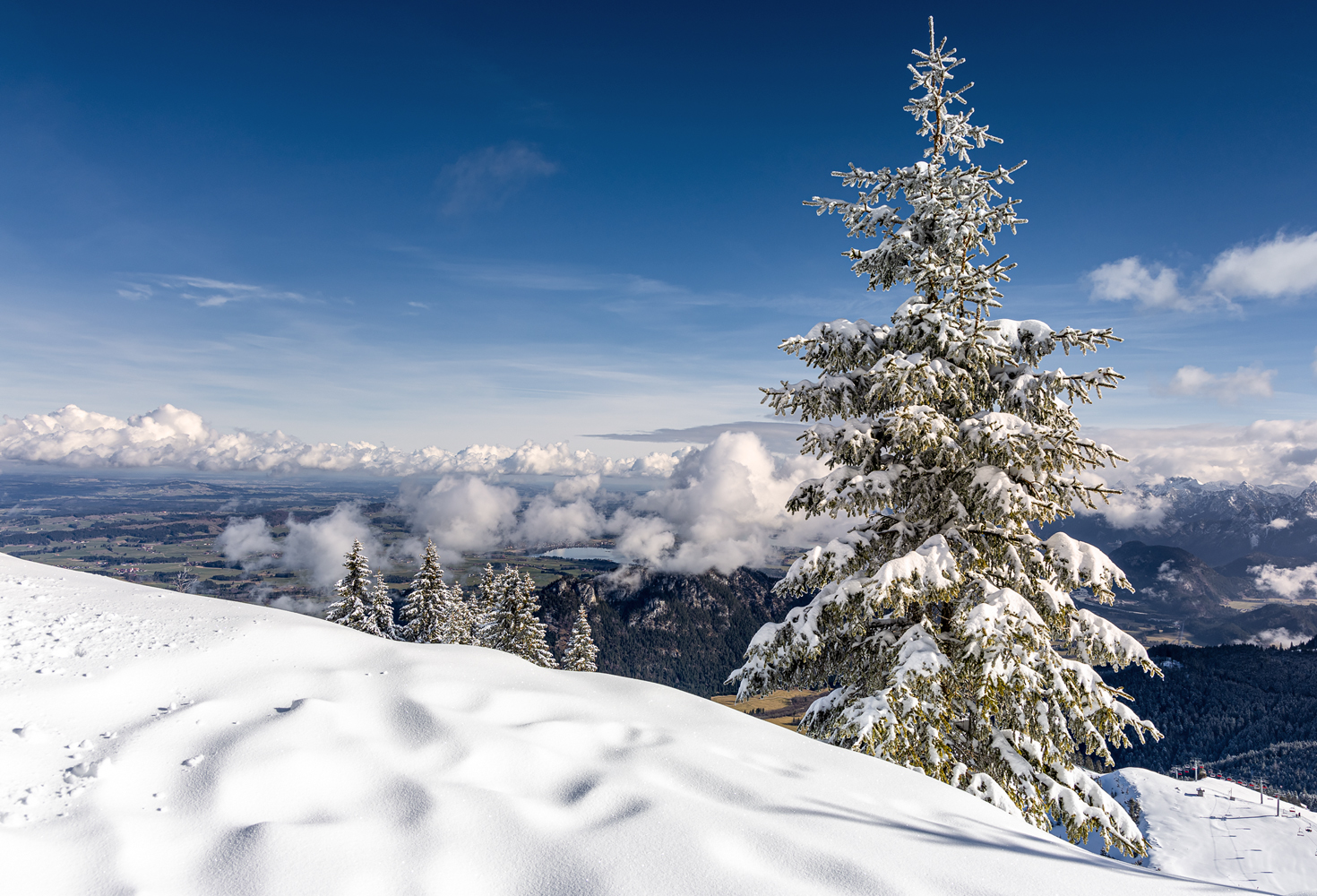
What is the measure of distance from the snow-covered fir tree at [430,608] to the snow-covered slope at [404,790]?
32361 mm

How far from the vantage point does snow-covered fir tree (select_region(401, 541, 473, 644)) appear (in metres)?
34.9

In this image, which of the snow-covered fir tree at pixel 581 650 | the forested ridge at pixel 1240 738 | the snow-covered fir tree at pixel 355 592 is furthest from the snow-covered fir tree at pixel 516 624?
the forested ridge at pixel 1240 738

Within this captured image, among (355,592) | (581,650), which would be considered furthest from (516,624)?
(355,592)

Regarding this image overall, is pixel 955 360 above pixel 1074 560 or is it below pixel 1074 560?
above

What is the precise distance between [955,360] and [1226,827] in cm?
18243

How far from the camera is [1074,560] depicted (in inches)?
292

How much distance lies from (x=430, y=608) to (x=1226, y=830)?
175m

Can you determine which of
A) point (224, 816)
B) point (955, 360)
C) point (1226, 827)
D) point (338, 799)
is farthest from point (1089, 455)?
point (1226, 827)

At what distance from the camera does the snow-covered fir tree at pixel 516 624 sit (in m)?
35.2

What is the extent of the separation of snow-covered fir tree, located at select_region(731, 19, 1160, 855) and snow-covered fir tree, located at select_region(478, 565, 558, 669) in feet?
96.2

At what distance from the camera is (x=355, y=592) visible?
33.1m

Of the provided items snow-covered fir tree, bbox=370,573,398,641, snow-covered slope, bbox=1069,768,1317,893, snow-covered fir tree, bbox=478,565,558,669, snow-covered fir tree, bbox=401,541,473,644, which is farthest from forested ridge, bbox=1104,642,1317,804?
snow-covered fir tree, bbox=370,573,398,641

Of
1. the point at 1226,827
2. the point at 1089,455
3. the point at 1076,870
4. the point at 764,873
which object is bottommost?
the point at 1226,827

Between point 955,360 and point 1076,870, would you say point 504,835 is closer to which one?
point 1076,870
